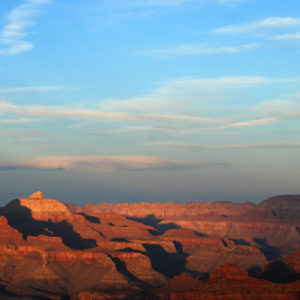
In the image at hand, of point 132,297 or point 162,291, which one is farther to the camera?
point 132,297

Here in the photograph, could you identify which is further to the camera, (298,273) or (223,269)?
(298,273)

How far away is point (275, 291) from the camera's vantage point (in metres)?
128

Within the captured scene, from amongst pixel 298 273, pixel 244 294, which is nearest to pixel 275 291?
pixel 244 294

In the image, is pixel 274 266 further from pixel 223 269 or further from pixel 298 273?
pixel 223 269

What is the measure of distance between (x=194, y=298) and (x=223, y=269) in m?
13.8

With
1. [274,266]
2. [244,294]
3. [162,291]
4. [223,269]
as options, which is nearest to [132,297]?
[162,291]

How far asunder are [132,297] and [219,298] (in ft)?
246

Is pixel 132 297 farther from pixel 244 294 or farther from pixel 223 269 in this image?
pixel 244 294

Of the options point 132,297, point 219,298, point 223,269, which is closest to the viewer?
point 219,298

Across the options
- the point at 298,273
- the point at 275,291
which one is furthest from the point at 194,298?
the point at 298,273

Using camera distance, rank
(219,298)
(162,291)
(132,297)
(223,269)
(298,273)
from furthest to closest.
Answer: (132,297), (162,291), (298,273), (223,269), (219,298)

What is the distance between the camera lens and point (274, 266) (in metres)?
180

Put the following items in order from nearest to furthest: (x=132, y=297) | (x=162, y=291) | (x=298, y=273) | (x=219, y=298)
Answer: (x=219, y=298) → (x=298, y=273) → (x=162, y=291) → (x=132, y=297)

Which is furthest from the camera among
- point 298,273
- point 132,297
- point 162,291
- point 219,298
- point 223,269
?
point 132,297
